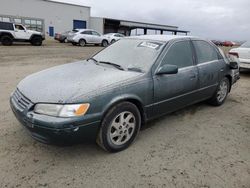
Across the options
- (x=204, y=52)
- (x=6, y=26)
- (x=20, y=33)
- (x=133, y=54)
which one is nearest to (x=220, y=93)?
(x=204, y=52)

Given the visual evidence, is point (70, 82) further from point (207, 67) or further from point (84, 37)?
point (84, 37)

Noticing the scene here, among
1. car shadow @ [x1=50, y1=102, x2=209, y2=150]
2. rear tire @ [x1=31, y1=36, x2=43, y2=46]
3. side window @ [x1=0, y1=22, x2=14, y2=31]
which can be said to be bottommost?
car shadow @ [x1=50, y1=102, x2=209, y2=150]

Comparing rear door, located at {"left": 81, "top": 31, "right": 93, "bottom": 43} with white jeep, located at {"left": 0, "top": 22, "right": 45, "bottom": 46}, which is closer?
white jeep, located at {"left": 0, "top": 22, "right": 45, "bottom": 46}

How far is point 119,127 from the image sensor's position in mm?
3160

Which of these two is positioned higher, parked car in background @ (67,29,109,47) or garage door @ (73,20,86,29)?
garage door @ (73,20,86,29)

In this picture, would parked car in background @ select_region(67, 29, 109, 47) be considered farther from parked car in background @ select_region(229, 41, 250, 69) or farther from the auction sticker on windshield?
the auction sticker on windshield

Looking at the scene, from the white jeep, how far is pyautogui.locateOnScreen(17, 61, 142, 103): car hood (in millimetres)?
16631

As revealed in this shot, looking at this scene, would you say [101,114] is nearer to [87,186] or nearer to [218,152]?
[87,186]

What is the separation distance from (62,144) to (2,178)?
2.38ft

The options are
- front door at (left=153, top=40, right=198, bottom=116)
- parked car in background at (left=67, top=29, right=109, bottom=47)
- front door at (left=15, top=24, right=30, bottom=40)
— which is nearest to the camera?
front door at (left=153, top=40, right=198, bottom=116)

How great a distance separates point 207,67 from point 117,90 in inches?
91.1

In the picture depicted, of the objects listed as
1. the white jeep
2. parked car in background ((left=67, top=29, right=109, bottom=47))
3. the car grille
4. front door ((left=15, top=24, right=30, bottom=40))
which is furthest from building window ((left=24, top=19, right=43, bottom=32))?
the car grille

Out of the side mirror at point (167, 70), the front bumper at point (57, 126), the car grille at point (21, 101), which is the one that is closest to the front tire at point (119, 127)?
the front bumper at point (57, 126)

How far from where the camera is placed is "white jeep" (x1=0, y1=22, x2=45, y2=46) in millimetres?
17781
